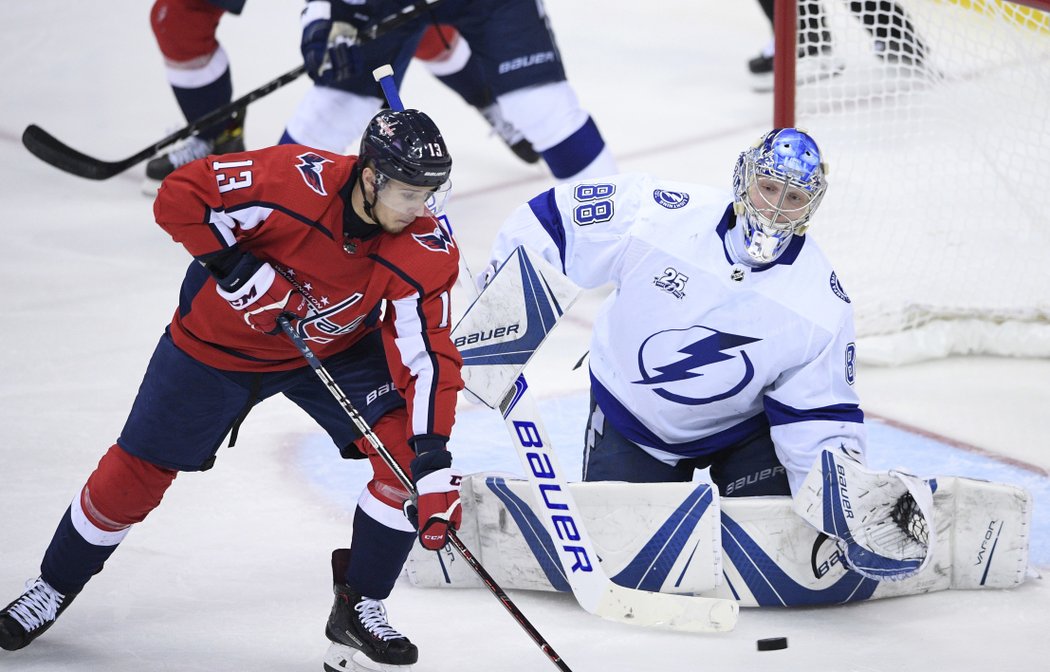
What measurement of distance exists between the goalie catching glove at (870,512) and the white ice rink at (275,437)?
138 millimetres

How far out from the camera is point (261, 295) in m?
2.20

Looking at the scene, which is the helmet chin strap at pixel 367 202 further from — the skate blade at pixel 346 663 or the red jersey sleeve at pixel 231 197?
the skate blade at pixel 346 663

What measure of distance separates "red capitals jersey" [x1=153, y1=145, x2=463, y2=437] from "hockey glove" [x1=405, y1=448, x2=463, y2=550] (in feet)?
0.19

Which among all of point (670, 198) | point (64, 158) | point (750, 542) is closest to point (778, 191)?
point (670, 198)

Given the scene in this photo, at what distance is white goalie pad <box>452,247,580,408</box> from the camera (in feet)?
8.30

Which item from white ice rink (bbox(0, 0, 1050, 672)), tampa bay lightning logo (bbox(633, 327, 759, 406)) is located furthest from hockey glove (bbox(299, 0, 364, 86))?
tampa bay lightning logo (bbox(633, 327, 759, 406))

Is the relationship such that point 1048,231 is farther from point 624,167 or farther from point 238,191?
point 238,191

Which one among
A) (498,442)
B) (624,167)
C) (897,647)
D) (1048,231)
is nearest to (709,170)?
(624,167)

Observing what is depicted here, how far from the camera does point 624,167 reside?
17.8 ft

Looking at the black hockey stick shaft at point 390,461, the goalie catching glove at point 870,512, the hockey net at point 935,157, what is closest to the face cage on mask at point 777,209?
the goalie catching glove at point 870,512

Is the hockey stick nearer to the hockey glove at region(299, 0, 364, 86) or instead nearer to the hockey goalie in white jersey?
the hockey glove at region(299, 0, 364, 86)

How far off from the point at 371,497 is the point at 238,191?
546mm

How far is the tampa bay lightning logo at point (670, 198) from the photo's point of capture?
265cm

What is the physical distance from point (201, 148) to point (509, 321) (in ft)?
8.64
